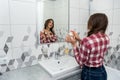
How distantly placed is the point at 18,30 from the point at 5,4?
0.98ft

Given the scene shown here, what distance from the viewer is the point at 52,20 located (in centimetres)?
170

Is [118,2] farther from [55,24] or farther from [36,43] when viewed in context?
[36,43]

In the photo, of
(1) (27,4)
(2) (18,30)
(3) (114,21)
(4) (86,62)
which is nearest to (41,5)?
(1) (27,4)

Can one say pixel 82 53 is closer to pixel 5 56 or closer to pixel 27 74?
pixel 27 74

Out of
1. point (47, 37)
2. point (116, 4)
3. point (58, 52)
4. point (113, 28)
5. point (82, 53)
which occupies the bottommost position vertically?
point (58, 52)

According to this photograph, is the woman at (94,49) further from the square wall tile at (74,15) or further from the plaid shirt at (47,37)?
the square wall tile at (74,15)

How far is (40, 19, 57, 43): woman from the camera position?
163cm

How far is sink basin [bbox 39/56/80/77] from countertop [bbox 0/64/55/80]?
0.19 feet

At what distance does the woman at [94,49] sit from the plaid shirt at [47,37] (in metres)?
0.56

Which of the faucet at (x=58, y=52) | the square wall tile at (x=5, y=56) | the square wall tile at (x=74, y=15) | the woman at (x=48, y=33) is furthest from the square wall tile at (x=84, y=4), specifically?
the square wall tile at (x=5, y=56)

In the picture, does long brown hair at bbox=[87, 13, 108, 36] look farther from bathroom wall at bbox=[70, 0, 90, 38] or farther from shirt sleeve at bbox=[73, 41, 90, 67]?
bathroom wall at bbox=[70, 0, 90, 38]

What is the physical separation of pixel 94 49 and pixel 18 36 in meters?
0.84

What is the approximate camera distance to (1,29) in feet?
4.18

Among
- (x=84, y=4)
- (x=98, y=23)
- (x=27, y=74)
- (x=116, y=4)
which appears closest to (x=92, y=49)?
(x=98, y=23)
